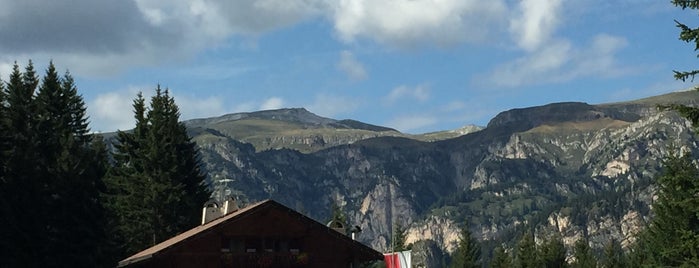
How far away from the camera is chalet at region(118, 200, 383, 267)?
175 feet

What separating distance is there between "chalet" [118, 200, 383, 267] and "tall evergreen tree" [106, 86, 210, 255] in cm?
2199

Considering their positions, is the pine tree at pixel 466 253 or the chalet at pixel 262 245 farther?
the pine tree at pixel 466 253

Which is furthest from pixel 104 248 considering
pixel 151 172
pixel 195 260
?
pixel 151 172

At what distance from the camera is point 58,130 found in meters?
73.2

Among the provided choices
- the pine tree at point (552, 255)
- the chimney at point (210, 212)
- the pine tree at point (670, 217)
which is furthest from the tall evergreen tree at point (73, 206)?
the pine tree at point (552, 255)

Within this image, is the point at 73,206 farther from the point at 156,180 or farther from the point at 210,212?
the point at 156,180

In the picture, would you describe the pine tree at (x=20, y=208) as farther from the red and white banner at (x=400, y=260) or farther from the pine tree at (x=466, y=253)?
the pine tree at (x=466, y=253)

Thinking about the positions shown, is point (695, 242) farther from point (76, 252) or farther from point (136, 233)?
point (136, 233)

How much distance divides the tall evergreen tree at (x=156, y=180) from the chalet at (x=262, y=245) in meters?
22.0

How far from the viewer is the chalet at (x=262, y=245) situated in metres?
53.3

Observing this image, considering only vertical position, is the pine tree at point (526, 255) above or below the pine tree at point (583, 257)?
above

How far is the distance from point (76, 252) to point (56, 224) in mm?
1870

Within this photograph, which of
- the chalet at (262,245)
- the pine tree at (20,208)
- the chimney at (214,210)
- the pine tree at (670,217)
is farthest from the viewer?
the chimney at (214,210)

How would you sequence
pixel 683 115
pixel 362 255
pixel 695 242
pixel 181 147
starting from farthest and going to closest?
pixel 181 147 → pixel 362 255 → pixel 695 242 → pixel 683 115
